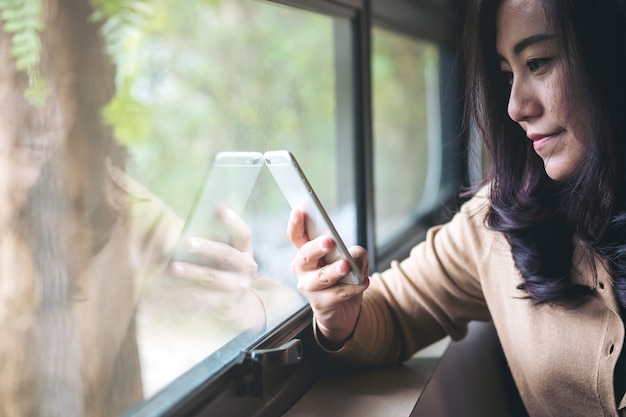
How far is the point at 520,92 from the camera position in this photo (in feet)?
3.36

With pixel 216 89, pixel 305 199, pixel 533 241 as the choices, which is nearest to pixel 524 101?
pixel 533 241

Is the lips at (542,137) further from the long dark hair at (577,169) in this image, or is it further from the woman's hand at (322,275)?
the woman's hand at (322,275)

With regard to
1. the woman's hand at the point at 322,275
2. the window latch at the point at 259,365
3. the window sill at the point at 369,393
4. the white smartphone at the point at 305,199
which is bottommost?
the window sill at the point at 369,393

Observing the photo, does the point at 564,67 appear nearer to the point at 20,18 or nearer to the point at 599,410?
the point at 599,410

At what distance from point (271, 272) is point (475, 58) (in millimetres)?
494

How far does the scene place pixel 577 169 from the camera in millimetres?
1022

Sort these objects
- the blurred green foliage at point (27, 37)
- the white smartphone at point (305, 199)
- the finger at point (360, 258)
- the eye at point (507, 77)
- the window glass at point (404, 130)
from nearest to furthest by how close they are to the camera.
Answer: the blurred green foliage at point (27, 37) → the white smartphone at point (305, 199) → the finger at point (360, 258) → the eye at point (507, 77) → the window glass at point (404, 130)

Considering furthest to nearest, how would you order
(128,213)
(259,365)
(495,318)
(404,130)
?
(404,130) → (495,318) → (259,365) → (128,213)

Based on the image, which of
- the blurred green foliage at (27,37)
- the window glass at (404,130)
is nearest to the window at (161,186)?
the blurred green foliage at (27,37)

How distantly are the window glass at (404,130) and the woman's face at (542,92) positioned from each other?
39.0 inches

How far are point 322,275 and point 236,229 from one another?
0.49ft

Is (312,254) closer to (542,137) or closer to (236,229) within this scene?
(236,229)

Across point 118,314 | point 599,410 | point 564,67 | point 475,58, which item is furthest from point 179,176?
point 599,410

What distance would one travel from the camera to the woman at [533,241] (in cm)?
98
